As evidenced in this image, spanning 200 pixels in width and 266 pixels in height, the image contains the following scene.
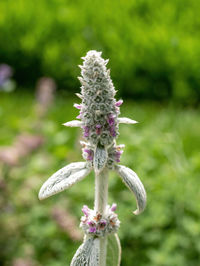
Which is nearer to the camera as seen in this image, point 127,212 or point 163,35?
point 127,212

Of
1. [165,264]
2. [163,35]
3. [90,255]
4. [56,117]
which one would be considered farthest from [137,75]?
[90,255]

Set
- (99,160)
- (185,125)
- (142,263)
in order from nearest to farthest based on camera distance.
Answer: (99,160)
(142,263)
(185,125)

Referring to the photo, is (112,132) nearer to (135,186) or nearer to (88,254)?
(135,186)

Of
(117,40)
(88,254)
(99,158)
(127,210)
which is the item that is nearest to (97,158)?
(99,158)

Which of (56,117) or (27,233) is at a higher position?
(56,117)

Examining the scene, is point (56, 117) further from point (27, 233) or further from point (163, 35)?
point (27, 233)

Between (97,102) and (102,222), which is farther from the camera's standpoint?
(102,222)

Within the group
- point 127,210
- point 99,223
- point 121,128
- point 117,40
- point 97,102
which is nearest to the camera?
point 97,102
